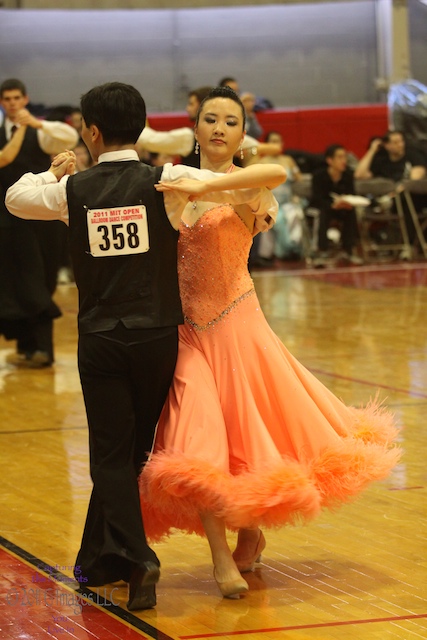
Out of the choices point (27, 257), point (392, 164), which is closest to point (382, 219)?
point (392, 164)

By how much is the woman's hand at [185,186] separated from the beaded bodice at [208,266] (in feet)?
1.16

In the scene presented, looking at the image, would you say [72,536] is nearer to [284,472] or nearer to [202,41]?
[284,472]

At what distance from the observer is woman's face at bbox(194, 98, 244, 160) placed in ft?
12.4

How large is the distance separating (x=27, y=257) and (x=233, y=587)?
4643mm

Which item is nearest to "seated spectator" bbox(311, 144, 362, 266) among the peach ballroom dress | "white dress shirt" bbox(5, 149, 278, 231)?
the peach ballroom dress

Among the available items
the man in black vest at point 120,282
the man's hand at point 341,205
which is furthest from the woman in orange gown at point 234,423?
the man's hand at point 341,205

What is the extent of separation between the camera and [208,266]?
3.70 m

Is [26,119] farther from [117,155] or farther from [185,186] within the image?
[185,186]

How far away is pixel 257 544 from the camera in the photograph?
3818 millimetres

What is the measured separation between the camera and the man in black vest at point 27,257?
772 centimetres

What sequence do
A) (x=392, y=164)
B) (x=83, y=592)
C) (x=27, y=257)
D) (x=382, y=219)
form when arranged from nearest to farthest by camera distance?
1. (x=83, y=592)
2. (x=27, y=257)
3. (x=382, y=219)
4. (x=392, y=164)

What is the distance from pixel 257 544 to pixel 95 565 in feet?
1.87

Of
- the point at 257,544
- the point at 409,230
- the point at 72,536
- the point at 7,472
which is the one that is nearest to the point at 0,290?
the point at 7,472

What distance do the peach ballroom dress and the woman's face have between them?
224 millimetres
